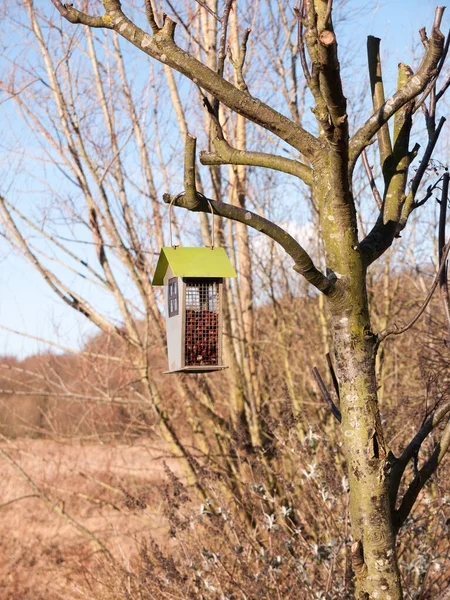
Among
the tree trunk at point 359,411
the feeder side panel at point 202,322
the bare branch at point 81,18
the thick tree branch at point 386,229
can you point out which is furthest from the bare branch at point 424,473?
the bare branch at point 81,18

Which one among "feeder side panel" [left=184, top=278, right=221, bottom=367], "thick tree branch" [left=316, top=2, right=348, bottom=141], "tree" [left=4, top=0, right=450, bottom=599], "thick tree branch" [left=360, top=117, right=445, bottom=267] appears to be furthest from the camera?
"feeder side panel" [left=184, top=278, right=221, bottom=367]

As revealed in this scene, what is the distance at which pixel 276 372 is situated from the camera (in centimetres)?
808

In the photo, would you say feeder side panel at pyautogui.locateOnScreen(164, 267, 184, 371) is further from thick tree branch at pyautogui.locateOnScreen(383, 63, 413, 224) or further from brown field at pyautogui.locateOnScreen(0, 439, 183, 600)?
brown field at pyautogui.locateOnScreen(0, 439, 183, 600)

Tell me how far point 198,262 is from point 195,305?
198 millimetres

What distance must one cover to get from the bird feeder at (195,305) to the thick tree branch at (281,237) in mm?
442

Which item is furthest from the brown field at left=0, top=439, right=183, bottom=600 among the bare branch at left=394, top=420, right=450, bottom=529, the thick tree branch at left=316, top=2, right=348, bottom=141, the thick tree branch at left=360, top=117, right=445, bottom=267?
the thick tree branch at left=316, top=2, right=348, bottom=141

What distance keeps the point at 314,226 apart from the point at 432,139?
493cm

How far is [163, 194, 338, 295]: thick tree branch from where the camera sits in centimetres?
212

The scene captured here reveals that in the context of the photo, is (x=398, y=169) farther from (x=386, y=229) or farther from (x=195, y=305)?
(x=195, y=305)

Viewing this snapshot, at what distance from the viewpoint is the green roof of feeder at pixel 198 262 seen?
8.70 ft

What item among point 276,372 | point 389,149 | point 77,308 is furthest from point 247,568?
point 276,372

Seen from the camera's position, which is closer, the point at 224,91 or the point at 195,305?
the point at 224,91

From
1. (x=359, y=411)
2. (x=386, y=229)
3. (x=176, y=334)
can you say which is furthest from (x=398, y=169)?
(x=176, y=334)

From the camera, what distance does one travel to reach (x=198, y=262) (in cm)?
271
